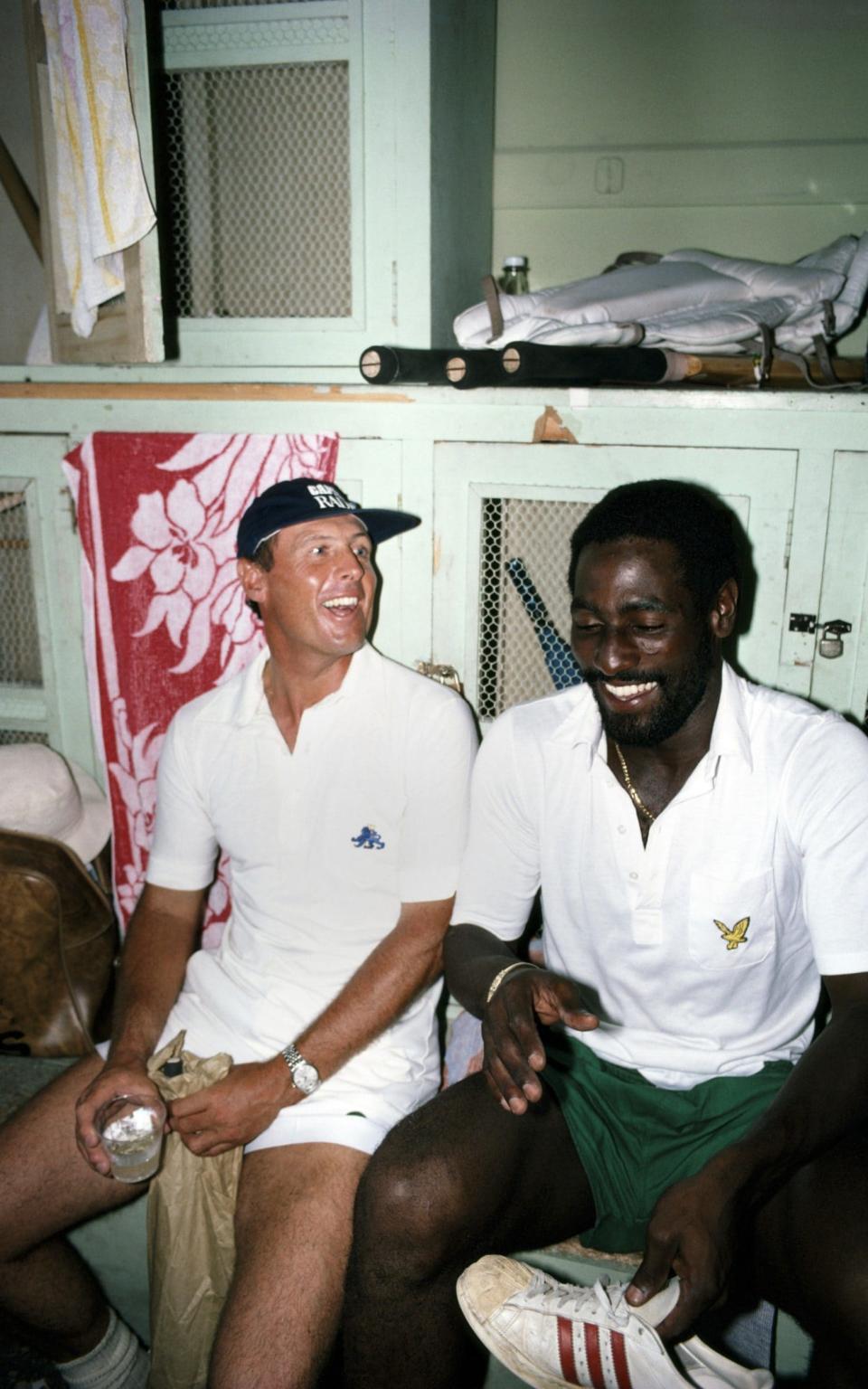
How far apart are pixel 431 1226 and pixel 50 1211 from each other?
92cm

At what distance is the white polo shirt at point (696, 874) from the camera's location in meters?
1.72

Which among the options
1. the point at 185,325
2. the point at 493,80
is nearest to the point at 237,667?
the point at 185,325

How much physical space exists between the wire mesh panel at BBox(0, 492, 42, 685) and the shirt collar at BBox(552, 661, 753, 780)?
63.7 inches

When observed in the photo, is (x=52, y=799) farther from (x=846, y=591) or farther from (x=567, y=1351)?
(x=846, y=591)

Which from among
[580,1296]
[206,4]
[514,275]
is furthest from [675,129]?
[580,1296]

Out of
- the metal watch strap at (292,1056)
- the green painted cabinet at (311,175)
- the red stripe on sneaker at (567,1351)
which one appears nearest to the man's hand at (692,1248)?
the red stripe on sneaker at (567,1351)

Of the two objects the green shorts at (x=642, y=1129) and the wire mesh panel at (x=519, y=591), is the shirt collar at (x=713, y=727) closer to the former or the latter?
the wire mesh panel at (x=519, y=591)

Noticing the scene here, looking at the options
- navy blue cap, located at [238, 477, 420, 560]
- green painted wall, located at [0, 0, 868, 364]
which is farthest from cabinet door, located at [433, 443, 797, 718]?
green painted wall, located at [0, 0, 868, 364]

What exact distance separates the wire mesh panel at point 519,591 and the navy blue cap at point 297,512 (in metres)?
0.24

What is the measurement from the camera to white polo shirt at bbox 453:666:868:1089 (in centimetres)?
172

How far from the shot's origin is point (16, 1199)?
200 cm

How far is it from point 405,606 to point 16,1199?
5.11 ft

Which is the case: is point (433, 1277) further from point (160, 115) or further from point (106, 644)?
point (160, 115)

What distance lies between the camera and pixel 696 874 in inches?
70.8
